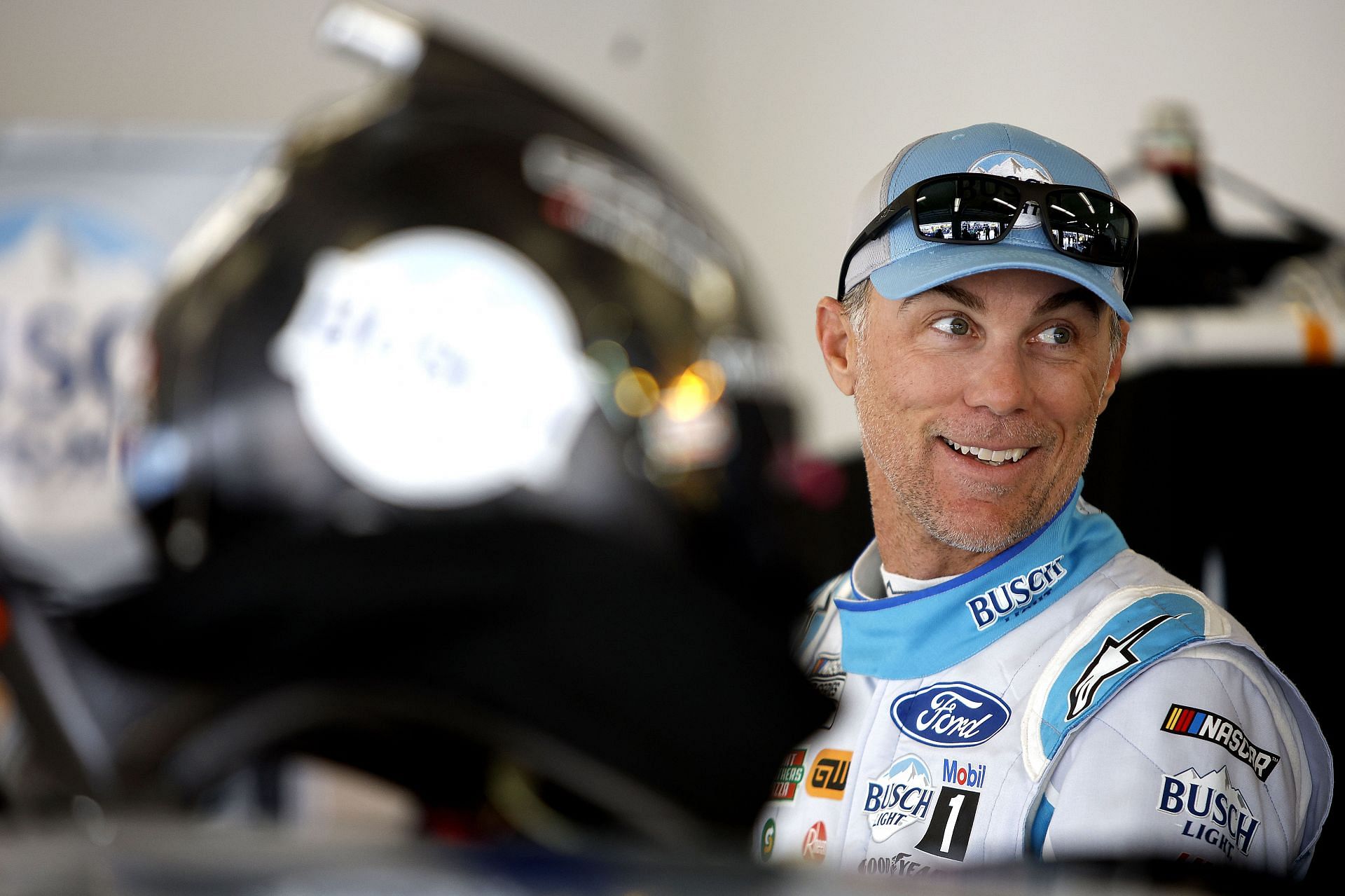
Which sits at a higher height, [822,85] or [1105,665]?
[822,85]

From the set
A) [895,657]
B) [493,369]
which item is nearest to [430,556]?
[493,369]

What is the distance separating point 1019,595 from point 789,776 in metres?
0.09

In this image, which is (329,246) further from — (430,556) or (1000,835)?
(1000,835)

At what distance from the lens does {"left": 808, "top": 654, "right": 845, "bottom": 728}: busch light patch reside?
28cm

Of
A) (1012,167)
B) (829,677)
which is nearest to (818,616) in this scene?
(829,677)

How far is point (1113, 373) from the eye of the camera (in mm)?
243

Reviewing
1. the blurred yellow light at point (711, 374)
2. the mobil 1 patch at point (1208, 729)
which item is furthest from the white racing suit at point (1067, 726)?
the blurred yellow light at point (711, 374)

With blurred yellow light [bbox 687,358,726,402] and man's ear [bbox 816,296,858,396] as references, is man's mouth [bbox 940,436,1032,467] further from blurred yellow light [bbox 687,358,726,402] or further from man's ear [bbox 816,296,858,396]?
blurred yellow light [bbox 687,358,726,402]

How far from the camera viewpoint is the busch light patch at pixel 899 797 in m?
0.25

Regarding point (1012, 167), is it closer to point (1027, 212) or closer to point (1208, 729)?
point (1027, 212)

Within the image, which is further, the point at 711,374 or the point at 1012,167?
the point at 711,374

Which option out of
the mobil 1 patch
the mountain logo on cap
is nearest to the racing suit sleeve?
the mobil 1 patch

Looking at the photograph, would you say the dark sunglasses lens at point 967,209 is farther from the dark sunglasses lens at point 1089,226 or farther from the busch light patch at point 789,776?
the busch light patch at point 789,776

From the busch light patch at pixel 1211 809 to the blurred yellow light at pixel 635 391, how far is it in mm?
219
